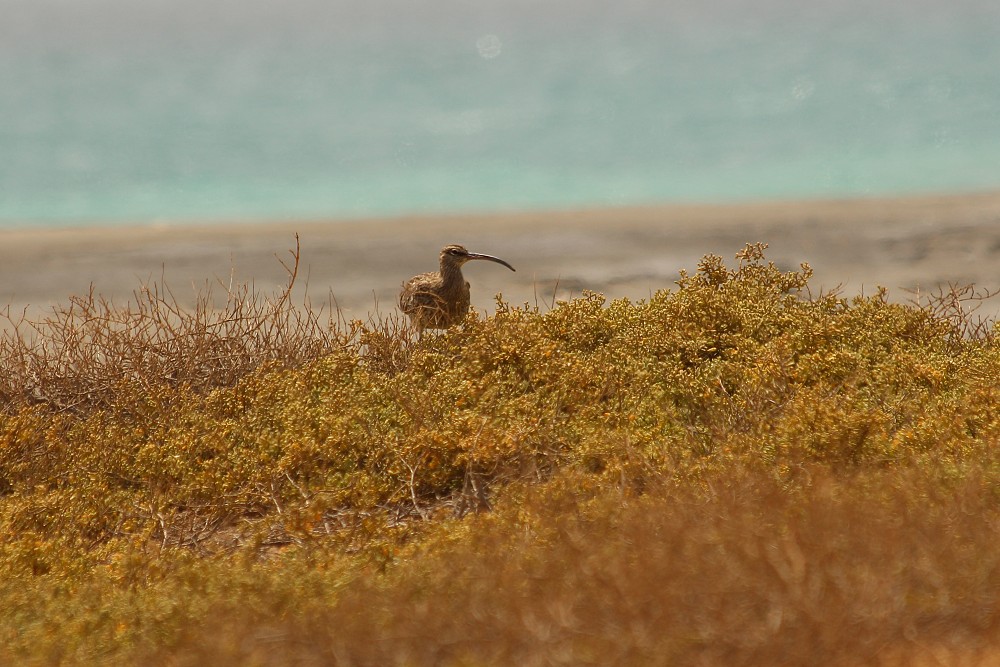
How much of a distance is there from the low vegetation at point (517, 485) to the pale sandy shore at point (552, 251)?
4.87m

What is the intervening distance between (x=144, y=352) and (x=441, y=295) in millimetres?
2380

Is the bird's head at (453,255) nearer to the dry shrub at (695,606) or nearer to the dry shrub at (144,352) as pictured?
the dry shrub at (144,352)

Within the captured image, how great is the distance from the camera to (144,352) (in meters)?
8.37

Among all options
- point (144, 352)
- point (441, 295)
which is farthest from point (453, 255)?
point (144, 352)

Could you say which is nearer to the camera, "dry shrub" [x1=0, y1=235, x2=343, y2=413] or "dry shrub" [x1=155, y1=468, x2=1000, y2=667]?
"dry shrub" [x1=155, y1=468, x2=1000, y2=667]

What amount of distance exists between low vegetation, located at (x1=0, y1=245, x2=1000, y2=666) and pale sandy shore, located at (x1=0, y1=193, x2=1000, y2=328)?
4872 mm

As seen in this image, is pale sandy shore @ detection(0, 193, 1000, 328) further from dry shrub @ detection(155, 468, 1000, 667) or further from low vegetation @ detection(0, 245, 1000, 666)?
dry shrub @ detection(155, 468, 1000, 667)

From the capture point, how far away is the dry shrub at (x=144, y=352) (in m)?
8.10

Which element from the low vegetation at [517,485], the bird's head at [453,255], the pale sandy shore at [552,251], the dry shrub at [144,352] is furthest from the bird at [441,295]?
the pale sandy shore at [552,251]

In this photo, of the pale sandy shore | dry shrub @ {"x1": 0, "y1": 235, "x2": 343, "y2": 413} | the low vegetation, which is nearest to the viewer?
the low vegetation

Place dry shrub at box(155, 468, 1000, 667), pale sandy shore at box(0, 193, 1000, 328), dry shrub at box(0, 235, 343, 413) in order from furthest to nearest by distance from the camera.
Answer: pale sandy shore at box(0, 193, 1000, 328) < dry shrub at box(0, 235, 343, 413) < dry shrub at box(155, 468, 1000, 667)

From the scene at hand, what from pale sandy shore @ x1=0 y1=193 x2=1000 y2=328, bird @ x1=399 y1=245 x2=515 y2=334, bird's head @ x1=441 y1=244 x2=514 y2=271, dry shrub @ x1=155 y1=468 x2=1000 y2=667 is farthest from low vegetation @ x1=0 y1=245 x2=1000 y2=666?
pale sandy shore @ x1=0 y1=193 x2=1000 y2=328

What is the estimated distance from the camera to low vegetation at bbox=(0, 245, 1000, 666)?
11.4 ft

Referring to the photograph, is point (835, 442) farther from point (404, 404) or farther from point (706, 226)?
point (706, 226)
